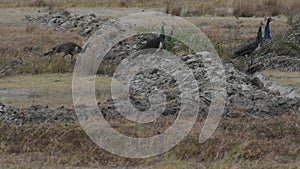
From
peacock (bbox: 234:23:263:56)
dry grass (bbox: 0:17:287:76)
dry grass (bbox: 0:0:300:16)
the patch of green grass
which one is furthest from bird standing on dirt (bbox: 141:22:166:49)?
dry grass (bbox: 0:0:300:16)

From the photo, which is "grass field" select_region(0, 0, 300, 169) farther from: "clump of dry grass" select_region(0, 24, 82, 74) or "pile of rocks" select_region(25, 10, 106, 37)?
"pile of rocks" select_region(25, 10, 106, 37)

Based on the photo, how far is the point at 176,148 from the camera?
29.7 feet

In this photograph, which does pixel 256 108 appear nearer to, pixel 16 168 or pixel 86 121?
pixel 86 121

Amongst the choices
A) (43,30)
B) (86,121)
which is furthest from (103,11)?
(86,121)

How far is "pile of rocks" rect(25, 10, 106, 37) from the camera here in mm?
23031

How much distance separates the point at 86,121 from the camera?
1046 centimetres

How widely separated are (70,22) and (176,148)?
A: 16620 mm

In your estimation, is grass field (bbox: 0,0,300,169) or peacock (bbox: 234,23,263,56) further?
peacock (bbox: 234,23,263,56)

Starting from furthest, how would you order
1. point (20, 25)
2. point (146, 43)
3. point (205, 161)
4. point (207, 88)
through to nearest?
point (20, 25), point (146, 43), point (207, 88), point (205, 161)

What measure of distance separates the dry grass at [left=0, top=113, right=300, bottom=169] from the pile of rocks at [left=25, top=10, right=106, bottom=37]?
40.2ft

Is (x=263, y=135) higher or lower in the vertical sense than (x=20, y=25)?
higher

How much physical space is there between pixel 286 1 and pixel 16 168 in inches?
973

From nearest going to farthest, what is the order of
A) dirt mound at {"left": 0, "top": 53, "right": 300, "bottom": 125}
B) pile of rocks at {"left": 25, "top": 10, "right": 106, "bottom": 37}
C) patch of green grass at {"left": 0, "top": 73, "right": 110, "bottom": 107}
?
dirt mound at {"left": 0, "top": 53, "right": 300, "bottom": 125} → patch of green grass at {"left": 0, "top": 73, "right": 110, "bottom": 107} → pile of rocks at {"left": 25, "top": 10, "right": 106, "bottom": 37}

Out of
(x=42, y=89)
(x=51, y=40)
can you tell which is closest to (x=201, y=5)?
(x=51, y=40)
